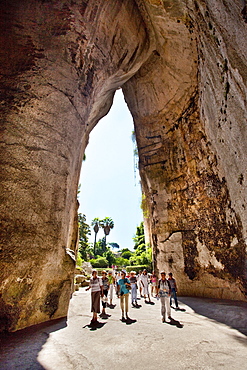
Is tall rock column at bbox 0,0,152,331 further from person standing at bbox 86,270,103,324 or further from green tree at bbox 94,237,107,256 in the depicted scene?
green tree at bbox 94,237,107,256

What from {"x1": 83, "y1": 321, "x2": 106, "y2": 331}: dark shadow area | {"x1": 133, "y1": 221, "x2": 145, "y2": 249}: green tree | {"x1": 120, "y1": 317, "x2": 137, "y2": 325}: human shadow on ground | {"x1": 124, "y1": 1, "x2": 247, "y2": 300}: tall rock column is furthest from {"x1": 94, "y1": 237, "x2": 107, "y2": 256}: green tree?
{"x1": 83, "y1": 321, "x2": 106, "y2": 331}: dark shadow area

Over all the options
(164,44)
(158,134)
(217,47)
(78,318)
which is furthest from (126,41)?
(78,318)

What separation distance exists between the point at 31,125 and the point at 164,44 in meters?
9.13

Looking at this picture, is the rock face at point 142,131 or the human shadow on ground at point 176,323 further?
the rock face at point 142,131

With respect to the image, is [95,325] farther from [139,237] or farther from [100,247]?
[100,247]

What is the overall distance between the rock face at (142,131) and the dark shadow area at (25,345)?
301 millimetres

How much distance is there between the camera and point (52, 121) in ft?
19.3

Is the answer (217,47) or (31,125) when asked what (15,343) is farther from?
(217,47)

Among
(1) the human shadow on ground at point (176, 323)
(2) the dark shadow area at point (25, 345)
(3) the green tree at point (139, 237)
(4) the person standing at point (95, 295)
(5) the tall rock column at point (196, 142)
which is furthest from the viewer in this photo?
(3) the green tree at point (139, 237)

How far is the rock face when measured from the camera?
187 inches

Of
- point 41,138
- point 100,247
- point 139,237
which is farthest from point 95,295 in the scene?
point 100,247

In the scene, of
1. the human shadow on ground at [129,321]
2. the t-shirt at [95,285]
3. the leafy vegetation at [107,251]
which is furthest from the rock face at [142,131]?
the leafy vegetation at [107,251]

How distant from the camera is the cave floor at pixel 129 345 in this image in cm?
249

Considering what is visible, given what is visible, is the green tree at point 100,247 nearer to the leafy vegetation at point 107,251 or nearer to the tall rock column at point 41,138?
the leafy vegetation at point 107,251
